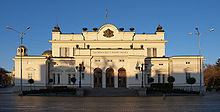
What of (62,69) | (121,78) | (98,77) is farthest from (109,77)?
(62,69)

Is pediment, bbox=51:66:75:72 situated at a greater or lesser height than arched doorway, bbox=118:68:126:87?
greater

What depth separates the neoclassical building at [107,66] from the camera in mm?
50531

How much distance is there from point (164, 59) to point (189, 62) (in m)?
5.52

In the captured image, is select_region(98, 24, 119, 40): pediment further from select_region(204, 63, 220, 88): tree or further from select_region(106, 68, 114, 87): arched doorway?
select_region(204, 63, 220, 88): tree

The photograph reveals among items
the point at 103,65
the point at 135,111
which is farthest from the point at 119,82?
the point at 135,111

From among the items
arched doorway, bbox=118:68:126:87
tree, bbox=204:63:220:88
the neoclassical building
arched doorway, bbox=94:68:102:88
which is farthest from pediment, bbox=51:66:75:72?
tree, bbox=204:63:220:88

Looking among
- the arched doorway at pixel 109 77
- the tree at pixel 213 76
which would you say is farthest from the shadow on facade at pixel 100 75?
the tree at pixel 213 76

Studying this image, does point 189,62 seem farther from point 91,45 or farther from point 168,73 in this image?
point 91,45

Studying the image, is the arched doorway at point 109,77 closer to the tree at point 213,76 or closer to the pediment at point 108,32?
the pediment at point 108,32

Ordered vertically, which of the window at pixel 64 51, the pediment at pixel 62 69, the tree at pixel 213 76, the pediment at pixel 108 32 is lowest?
the tree at pixel 213 76

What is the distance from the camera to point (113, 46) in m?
57.0

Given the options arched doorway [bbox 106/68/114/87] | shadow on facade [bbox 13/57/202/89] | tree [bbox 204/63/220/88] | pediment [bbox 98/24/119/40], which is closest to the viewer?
shadow on facade [bbox 13/57/202/89]

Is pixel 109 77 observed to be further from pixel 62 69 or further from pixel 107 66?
pixel 62 69

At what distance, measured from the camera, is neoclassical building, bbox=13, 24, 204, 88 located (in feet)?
166
